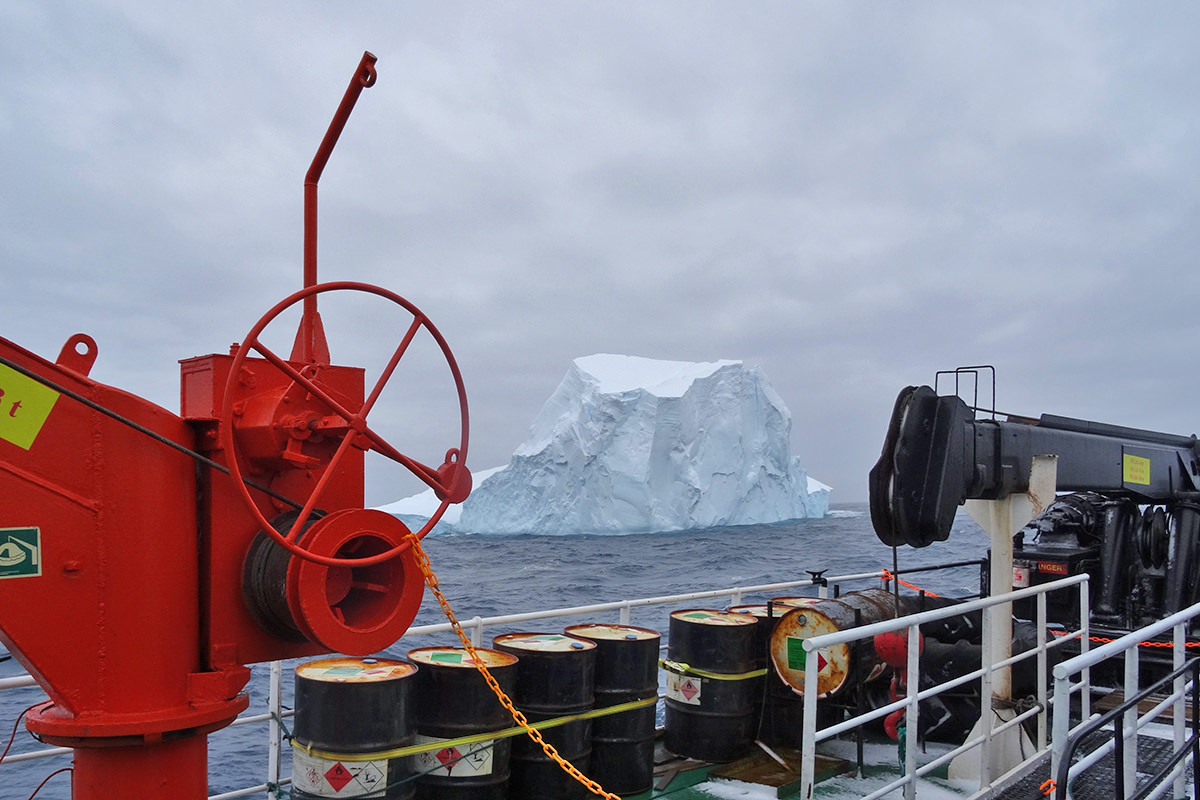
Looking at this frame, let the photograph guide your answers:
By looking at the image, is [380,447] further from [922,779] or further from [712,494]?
[712,494]

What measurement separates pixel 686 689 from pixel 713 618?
50 cm

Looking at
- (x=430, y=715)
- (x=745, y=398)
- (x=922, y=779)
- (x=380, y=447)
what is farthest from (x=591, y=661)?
(x=745, y=398)

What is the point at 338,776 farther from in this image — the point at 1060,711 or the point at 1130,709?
the point at 1130,709

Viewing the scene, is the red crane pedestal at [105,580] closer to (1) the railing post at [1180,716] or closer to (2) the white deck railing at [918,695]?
(2) the white deck railing at [918,695]

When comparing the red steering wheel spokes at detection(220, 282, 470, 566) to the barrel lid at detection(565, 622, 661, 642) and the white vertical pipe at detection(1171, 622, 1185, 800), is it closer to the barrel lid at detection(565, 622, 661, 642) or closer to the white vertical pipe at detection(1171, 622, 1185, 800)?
the barrel lid at detection(565, 622, 661, 642)

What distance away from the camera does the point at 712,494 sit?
42.0 meters

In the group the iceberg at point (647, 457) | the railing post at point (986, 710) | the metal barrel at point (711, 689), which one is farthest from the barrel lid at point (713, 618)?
the iceberg at point (647, 457)

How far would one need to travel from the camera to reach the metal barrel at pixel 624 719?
4945 millimetres

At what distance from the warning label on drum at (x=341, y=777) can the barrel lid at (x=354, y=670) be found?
33cm

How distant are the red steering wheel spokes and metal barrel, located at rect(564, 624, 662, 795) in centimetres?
247

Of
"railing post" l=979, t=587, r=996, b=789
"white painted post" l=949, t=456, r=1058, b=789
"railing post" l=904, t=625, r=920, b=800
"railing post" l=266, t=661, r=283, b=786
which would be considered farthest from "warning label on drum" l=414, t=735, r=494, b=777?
"white painted post" l=949, t=456, r=1058, b=789

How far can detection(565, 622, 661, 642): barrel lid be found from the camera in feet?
17.0

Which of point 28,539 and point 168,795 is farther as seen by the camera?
point 168,795

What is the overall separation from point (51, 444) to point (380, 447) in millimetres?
875
